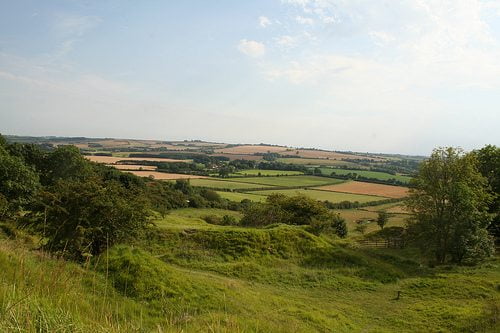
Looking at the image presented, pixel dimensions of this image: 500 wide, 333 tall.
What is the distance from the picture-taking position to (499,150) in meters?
41.4

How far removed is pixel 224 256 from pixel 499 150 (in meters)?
35.4

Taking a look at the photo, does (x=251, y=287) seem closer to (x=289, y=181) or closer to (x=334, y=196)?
(x=334, y=196)

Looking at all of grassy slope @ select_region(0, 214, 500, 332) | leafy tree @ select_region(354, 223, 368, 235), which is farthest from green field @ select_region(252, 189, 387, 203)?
grassy slope @ select_region(0, 214, 500, 332)

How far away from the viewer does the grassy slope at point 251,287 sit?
5.75m

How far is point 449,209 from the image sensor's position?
3156 cm

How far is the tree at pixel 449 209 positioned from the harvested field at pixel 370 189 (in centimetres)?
5021

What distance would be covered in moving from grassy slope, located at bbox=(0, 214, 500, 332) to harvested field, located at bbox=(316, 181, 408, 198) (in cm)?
5153

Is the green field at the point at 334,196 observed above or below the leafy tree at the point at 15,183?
below

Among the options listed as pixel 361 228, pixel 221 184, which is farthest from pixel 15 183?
pixel 221 184

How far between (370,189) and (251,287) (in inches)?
2992

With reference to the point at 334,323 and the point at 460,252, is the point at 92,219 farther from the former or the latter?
the point at 460,252

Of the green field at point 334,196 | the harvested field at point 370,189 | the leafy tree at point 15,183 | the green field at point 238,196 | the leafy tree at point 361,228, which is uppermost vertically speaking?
the leafy tree at point 15,183

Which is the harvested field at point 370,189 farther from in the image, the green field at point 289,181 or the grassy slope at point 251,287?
the grassy slope at point 251,287

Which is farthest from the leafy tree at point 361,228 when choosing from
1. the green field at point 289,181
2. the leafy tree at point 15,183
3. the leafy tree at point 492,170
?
the leafy tree at point 15,183
